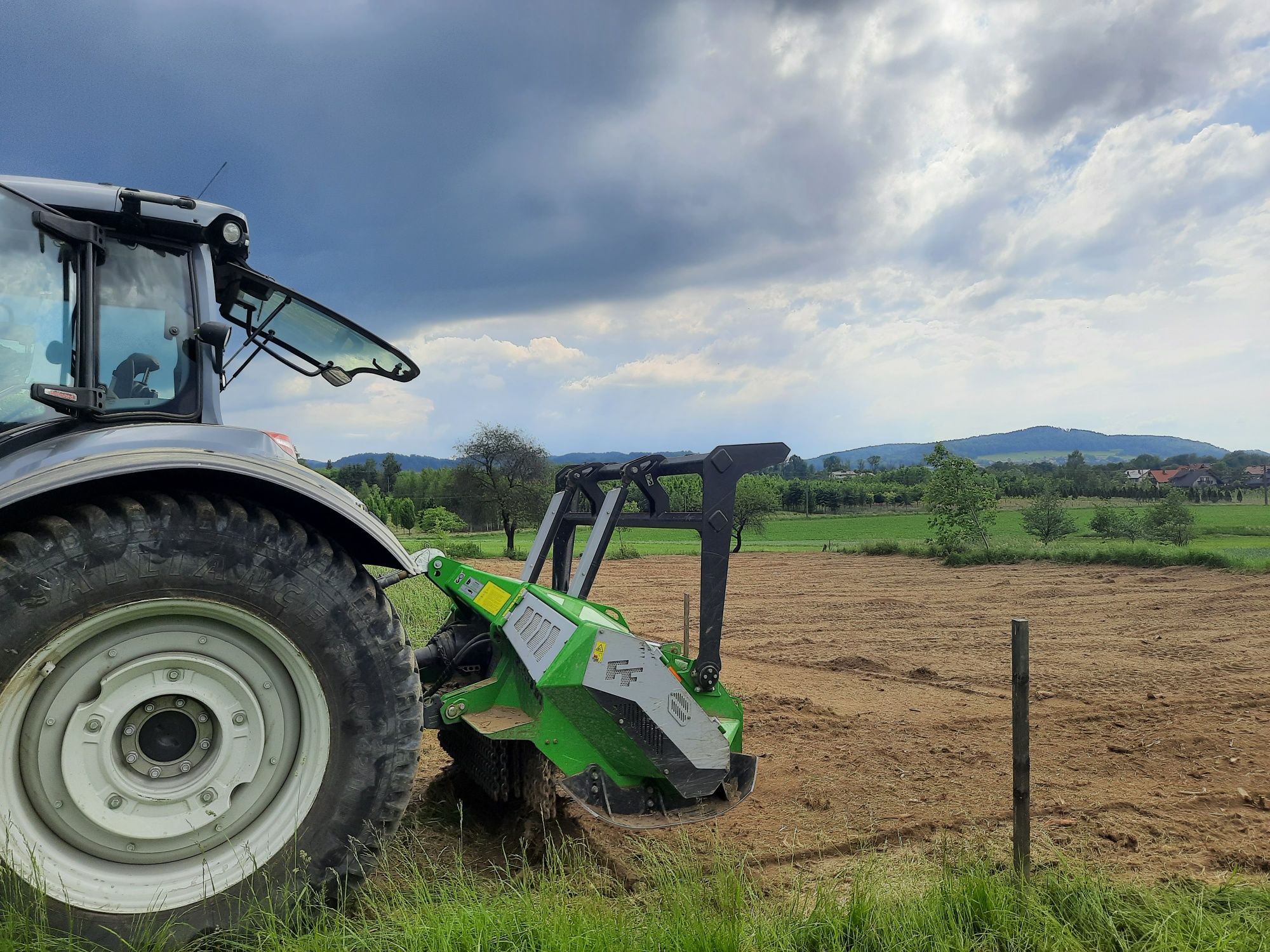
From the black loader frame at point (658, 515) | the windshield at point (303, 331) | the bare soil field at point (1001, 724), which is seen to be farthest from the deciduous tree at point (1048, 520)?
the windshield at point (303, 331)

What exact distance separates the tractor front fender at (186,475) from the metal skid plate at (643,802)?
3.98ft

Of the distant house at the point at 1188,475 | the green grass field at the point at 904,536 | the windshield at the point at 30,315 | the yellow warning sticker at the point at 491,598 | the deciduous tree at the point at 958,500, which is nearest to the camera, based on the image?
the windshield at the point at 30,315

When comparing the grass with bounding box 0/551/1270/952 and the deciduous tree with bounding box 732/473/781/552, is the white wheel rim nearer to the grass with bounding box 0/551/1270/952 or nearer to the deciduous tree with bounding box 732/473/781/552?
the grass with bounding box 0/551/1270/952

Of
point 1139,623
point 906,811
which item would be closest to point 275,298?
point 906,811

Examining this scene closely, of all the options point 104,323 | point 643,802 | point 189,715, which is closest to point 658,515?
point 643,802

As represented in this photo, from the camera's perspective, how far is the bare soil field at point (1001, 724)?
418 cm

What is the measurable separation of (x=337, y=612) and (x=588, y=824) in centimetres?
222

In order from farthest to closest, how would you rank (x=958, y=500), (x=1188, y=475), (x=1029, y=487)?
(x=1188, y=475)
(x=1029, y=487)
(x=958, y=500)

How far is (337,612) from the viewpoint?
8.33ft

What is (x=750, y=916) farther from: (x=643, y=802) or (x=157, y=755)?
(x=157, y=755)

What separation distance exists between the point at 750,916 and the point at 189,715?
81.9 inches

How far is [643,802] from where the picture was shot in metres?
3.31

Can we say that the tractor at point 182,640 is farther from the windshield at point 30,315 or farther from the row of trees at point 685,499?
the row of trees at point 685,499

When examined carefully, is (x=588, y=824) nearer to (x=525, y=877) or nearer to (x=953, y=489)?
(x=525, y=877)
